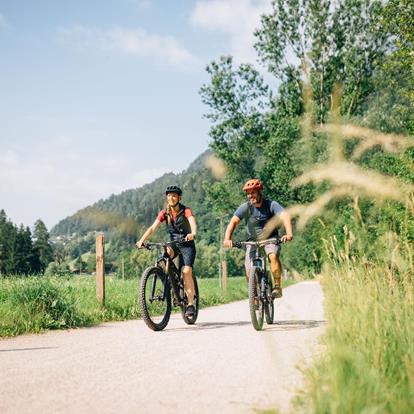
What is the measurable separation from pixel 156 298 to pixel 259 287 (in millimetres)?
1545

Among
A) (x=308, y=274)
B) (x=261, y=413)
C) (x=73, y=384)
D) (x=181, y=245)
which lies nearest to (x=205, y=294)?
(x=181, y=245)

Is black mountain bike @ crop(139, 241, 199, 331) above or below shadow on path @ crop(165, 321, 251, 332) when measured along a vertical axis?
above

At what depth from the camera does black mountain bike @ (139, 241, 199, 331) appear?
25.7 ft

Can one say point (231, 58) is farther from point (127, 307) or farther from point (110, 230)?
point (110, 230)

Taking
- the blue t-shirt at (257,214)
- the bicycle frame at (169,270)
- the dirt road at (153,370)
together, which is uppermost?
the blue t-shirt at (257,214)

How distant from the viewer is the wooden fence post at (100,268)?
1042 centimetres

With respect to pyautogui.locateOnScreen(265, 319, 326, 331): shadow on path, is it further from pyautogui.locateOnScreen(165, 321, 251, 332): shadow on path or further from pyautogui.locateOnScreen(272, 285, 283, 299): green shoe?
pyautogui.locateOnScreen(165, 321, 251, 332): shadow on path

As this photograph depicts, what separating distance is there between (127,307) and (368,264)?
21.9 feet

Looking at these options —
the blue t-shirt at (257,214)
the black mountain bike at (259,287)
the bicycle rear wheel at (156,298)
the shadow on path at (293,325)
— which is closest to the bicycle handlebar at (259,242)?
the black mountain bike at (259,287)

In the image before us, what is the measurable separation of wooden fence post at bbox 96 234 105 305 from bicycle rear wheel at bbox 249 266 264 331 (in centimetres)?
382

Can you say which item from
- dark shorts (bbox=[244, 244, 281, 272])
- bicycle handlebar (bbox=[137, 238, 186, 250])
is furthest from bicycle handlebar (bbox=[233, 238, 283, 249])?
bicycle handlebar (bbox=[137, 238, 186, 250])

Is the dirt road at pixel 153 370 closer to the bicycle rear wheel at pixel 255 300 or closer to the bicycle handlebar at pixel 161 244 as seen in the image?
the bicycle rear wheel at pixel 255 300

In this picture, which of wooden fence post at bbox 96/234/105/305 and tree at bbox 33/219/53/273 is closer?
wooden fence post at bbox 96/234/105/305

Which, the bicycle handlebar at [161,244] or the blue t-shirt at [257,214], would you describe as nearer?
the blue t-shirt at [257,214]
